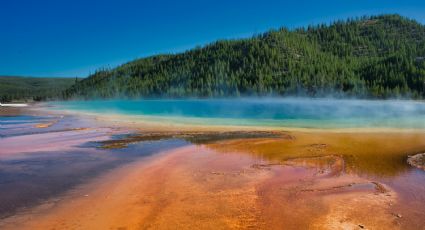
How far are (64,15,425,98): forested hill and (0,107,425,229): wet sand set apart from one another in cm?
9468

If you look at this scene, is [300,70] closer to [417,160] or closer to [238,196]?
[417,160]

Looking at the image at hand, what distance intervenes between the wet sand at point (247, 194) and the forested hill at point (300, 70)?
94678 millimetres

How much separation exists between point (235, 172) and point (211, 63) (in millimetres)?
173512

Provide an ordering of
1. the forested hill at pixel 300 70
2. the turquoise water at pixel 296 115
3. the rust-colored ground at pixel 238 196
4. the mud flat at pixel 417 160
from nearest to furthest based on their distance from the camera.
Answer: the rust-colored ground at pixel 238 196, the mud flat at pixel 417 160, the turquoise water at pixel 296 115, the forested hill at pixel 300 70

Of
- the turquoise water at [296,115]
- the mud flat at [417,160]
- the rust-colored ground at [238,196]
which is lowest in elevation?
the rust-colored ground at [238,196]

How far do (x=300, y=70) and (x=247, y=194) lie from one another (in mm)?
139572

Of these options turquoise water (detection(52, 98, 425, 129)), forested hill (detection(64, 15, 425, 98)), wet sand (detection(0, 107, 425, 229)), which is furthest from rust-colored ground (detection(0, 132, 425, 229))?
forested hill (detection(64, 15, 425, 98))

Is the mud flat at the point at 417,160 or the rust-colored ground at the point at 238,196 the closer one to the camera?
the rust-colored ground at the point at 238,196

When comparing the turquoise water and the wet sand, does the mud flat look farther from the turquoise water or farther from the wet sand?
the turquoise water

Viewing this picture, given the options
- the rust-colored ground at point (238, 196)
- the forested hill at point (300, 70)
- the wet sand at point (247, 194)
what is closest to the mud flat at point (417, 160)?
the wet sand at point (247, 194)

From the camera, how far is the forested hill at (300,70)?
381ft

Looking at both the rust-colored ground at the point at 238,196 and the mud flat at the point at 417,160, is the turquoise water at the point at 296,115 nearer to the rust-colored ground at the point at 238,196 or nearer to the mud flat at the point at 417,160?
the mud flat at the point at 417,160

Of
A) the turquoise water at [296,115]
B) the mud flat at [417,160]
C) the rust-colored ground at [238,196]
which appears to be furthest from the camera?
the turquoise water at [296,115]

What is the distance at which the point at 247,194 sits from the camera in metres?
11.0
